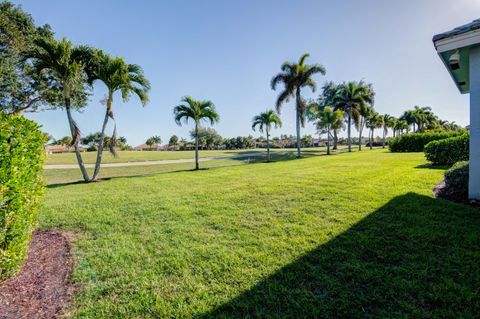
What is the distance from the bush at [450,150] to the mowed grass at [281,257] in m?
5.48

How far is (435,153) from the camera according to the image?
994cm

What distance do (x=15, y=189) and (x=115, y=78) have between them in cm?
903

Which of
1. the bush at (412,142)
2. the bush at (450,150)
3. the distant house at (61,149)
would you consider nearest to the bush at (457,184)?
the bush at (450,150)

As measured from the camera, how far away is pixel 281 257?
123 inches

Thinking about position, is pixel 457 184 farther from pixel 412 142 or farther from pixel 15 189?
pixel 412 142

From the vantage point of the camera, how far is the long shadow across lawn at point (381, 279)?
2.12 metres

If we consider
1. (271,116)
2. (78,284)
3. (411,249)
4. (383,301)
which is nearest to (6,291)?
(78,284)

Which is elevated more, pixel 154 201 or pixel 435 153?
pixel 435 153

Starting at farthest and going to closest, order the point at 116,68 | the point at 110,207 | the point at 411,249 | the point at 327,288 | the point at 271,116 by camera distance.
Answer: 1. the point at 271,116
2. the point at 116,68
3. the point at 110,207
4. the point at 411,249
5. the point at 327,288

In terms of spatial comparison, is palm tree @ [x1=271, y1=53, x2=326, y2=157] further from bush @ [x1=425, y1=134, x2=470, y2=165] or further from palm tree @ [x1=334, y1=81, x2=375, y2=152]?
bush @ [x1=425, y1=134, x2=470, y2=165]

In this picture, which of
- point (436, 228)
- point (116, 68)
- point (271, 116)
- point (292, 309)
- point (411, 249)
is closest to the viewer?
point (292, 309)

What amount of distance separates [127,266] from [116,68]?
9.72 metres

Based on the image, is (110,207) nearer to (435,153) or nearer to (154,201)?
(154,201)

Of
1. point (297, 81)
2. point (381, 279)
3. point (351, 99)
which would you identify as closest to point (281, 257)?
point (381, 279)
